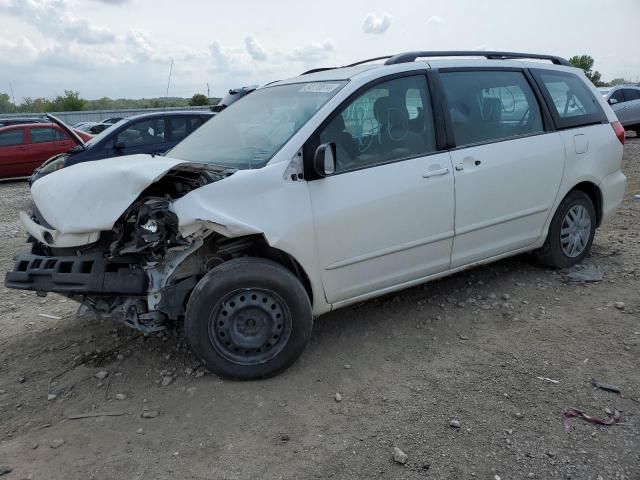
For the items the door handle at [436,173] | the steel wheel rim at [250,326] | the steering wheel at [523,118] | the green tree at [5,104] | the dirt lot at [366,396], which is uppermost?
the green tree at [5,104]

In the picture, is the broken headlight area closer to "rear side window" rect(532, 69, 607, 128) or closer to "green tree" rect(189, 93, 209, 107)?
"rear side window" rect(532, 69, 607, 128)

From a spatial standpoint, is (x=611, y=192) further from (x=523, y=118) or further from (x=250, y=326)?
(x=250, y=326)

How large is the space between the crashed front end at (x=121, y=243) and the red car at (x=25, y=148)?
36.1ft

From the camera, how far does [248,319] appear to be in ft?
10.6

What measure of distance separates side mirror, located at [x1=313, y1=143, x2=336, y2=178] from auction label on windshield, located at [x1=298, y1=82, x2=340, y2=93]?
56 cm

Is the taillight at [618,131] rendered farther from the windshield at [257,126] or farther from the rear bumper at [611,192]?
the windshield at [257,126]

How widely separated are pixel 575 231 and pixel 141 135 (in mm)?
7378

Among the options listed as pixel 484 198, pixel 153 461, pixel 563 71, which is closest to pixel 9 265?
pixel 153 461

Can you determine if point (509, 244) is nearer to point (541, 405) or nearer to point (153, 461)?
point (541, 405)

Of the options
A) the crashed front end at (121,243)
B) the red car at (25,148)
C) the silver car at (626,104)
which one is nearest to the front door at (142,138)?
the red car at (25,148)

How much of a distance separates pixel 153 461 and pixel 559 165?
145 inches

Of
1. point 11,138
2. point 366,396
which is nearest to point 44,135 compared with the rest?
point 11,138

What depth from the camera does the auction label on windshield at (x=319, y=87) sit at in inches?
145

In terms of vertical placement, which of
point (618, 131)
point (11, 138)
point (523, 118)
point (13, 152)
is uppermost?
point (11, 138)
